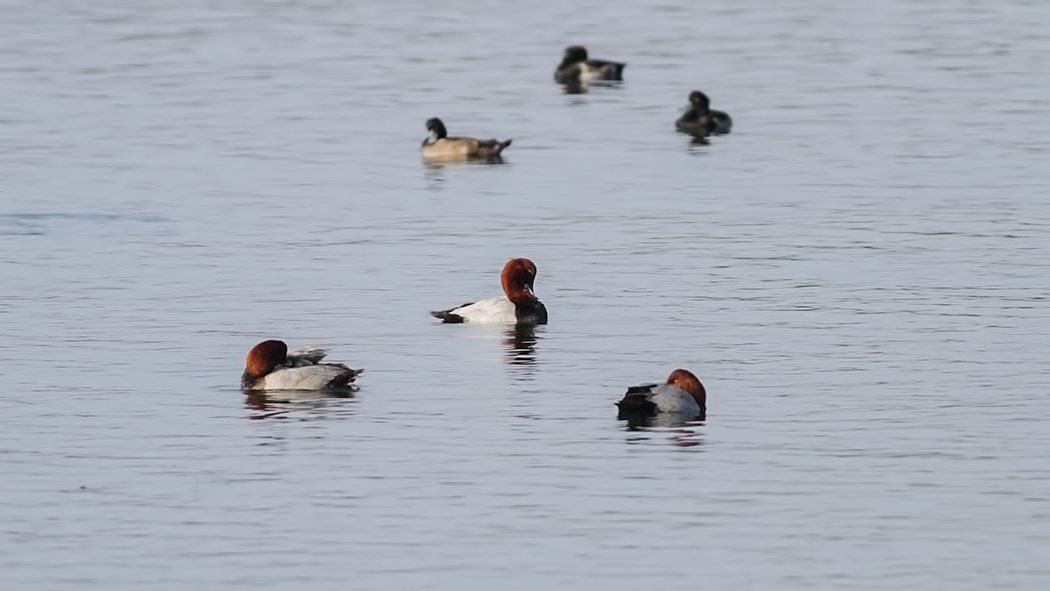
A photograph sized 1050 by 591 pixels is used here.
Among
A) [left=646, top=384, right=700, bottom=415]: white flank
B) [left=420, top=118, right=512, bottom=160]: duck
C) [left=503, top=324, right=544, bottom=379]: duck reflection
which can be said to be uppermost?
[left=420, top=118, right=512, bottom=160]: duck

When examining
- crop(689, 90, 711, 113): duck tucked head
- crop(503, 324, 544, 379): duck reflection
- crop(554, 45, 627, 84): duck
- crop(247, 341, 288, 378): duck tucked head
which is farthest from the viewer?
crop(554, 45, 627, 84): duck

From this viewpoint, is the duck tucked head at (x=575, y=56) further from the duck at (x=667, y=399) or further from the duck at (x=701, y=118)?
the duck at (x=667, y=399)

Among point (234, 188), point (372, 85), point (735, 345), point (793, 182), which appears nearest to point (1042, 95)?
point (793, 182)

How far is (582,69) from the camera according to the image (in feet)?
147

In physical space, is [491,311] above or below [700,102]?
below

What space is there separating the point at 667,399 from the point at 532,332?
446cm

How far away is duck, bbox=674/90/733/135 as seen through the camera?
3616 centimetres

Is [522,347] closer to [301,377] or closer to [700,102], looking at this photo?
[301,377]

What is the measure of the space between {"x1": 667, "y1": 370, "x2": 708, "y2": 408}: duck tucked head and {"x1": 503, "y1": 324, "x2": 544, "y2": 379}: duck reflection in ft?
7.16

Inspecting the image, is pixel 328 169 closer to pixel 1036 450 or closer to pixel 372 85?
pixel 372 85

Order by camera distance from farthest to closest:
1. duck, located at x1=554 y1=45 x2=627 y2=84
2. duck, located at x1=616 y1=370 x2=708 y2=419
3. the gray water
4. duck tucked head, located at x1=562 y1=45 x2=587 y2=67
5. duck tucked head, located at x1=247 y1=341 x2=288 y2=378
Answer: duck tucked head, located at x1=562 y1=45 x2=587 y2=67 < duck, located at x1=554 y1=45 x2=627 y2=84 < duck tucked head, located at x1=247 y1=341 x2=288 y2=378 < duck, located at x1=616 y1=370 x2=708 y2=419 < the gray water

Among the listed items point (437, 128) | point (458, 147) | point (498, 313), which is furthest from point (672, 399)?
point (437, 128)

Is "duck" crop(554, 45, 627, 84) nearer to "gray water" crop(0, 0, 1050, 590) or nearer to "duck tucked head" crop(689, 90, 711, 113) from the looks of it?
"gray water" crop(0, 0, 1050, 590)

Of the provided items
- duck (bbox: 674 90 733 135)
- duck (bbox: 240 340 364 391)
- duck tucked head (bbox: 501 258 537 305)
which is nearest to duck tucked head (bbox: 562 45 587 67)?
duck (bbox: 674 90 733 135)
